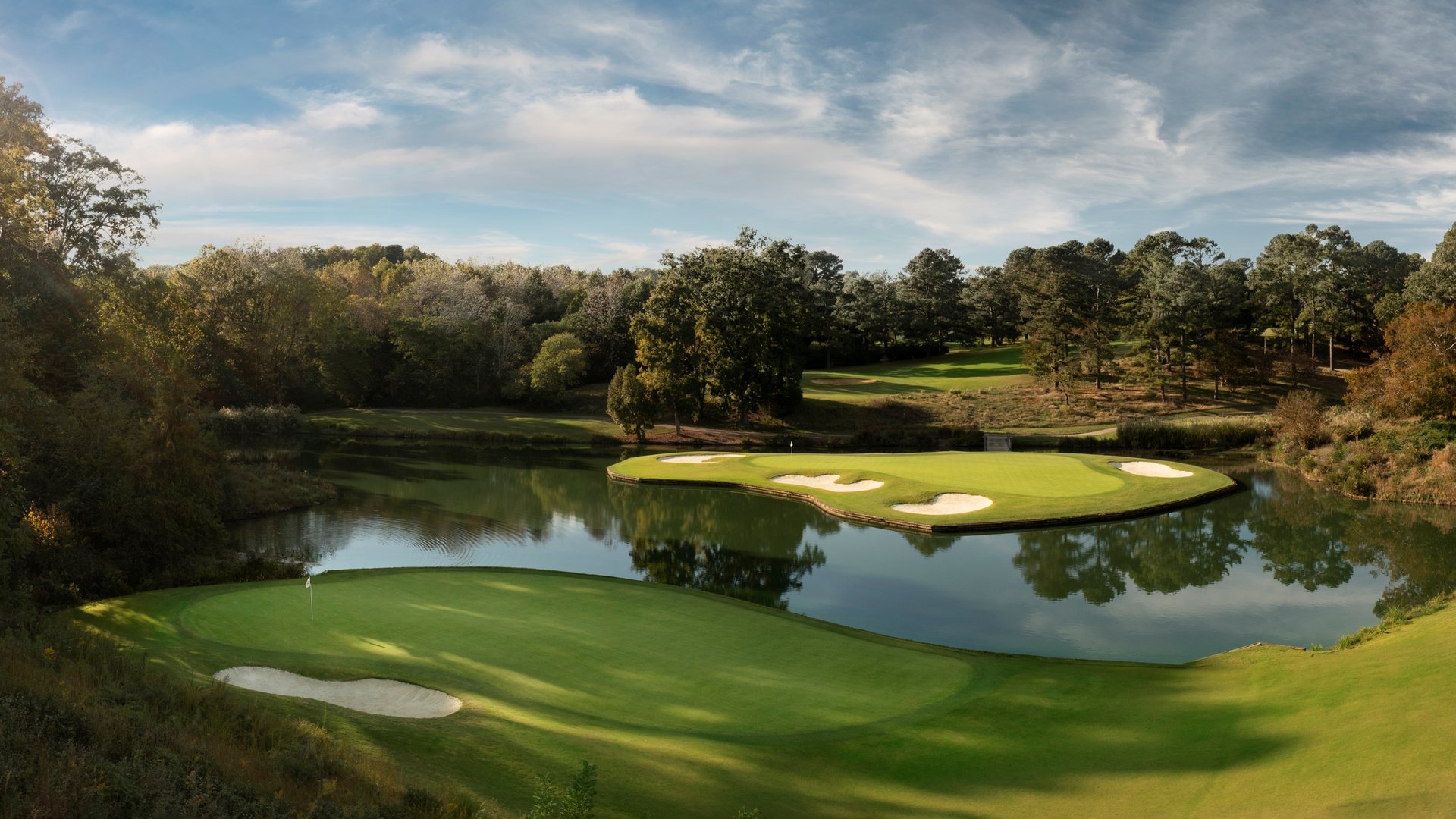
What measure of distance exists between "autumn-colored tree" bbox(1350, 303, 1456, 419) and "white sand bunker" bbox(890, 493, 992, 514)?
70.1 feet

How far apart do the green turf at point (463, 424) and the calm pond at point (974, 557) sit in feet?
58.4

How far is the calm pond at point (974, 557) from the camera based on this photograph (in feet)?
59.3

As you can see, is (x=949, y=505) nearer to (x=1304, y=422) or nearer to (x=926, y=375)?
(x=1304, y=422)

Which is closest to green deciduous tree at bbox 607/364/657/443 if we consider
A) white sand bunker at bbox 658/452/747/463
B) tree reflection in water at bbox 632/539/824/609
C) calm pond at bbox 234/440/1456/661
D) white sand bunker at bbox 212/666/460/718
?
white sand bunker at bbox 658/452/747/463

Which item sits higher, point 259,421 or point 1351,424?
point 259,421

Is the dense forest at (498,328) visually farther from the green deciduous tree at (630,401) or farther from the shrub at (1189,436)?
the shrub at (1189,436)

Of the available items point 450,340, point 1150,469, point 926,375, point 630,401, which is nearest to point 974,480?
point 1150,469

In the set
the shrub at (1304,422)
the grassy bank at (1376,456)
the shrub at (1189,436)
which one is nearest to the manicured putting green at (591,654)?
the grassy bank at (1376,456)

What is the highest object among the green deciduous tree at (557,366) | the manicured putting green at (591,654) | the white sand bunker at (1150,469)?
the green deciduous tree at (557,366)

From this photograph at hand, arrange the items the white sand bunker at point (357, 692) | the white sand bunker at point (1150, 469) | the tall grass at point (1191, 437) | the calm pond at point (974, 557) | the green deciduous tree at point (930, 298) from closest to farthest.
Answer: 1. the white sand bunker at point (357, 692)
2. the calm pond at point (974, 557)
3. the white sand bunker at point (1150, 469)
4. the tall grass at point (1191, 437)
5. the green deciduous tree at point (930, 298)

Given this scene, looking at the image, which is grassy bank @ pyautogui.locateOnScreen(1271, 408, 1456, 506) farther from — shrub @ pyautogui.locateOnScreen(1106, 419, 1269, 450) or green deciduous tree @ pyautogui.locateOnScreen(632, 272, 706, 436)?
green deciduous tree @ pyautogui.locateOnScreen(632, 272, 706, 436)

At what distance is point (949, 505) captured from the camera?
2956 cm

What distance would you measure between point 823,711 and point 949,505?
63.0ft

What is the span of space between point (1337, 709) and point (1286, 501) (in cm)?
2567
